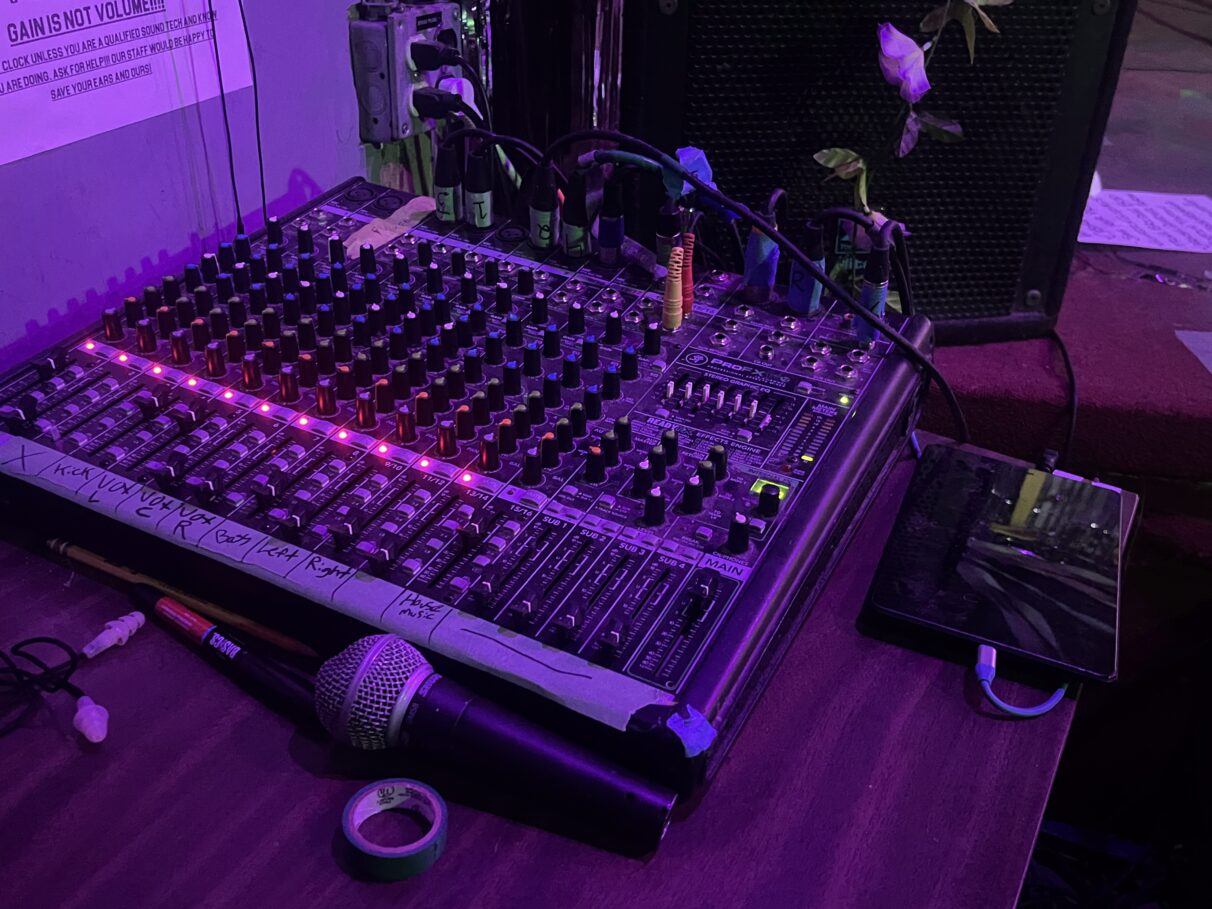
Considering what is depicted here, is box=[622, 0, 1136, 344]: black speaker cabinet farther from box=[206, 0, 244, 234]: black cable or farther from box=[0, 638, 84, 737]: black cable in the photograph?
box=[0, 638, 84, 737]: black cable

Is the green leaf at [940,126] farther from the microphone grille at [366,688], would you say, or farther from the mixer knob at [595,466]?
the microphone grille at [366,688]

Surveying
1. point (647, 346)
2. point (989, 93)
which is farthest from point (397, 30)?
point (989, 93)

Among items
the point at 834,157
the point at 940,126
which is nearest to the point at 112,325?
the point at 834,157

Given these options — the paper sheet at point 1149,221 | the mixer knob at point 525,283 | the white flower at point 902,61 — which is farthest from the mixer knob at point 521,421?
the paper sheet at point 1149,221

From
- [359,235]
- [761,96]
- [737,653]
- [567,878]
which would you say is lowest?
[567,878]

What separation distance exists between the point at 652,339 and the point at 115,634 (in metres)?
0.53

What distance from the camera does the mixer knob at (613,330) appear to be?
992mm

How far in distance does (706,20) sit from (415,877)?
881mm

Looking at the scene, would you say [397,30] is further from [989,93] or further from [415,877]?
[415,877]

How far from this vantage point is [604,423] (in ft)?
2.94

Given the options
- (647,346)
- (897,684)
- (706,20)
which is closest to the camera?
(897,684)

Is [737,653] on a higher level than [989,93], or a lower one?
lower

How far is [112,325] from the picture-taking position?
0.98 m

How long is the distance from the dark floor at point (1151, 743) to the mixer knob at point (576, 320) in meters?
0.75
